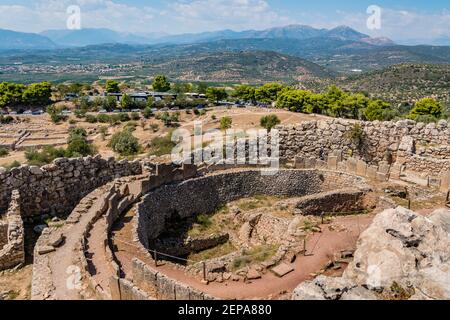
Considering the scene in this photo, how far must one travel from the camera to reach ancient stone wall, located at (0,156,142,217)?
14.5m

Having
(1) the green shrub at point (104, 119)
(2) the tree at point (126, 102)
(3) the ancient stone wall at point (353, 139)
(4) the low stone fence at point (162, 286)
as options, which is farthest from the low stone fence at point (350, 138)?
(2) the tree at point (126, 102)

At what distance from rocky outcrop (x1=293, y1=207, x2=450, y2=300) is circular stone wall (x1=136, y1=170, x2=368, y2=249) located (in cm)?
792

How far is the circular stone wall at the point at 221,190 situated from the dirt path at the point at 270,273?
1.67m

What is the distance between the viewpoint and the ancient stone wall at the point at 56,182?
1453 centimetres

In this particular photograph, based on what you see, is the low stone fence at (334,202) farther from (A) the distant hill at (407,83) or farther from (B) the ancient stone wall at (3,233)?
(A) the distant hill at (407,83)

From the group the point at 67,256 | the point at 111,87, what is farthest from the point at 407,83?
the point at 67,256

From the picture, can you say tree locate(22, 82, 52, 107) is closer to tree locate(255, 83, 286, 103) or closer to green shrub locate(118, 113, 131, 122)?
green shrub locate(118, 113, 131, 122)

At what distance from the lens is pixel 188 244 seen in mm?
15656

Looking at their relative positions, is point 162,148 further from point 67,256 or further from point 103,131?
point 103,131

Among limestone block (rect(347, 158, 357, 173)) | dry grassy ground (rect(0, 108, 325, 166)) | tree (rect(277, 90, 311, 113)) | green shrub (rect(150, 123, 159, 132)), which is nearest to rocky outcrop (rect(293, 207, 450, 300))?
limestone block (rect(347, 158, 357, 173))

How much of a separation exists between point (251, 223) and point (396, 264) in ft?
28.5

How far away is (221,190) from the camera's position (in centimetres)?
1900
